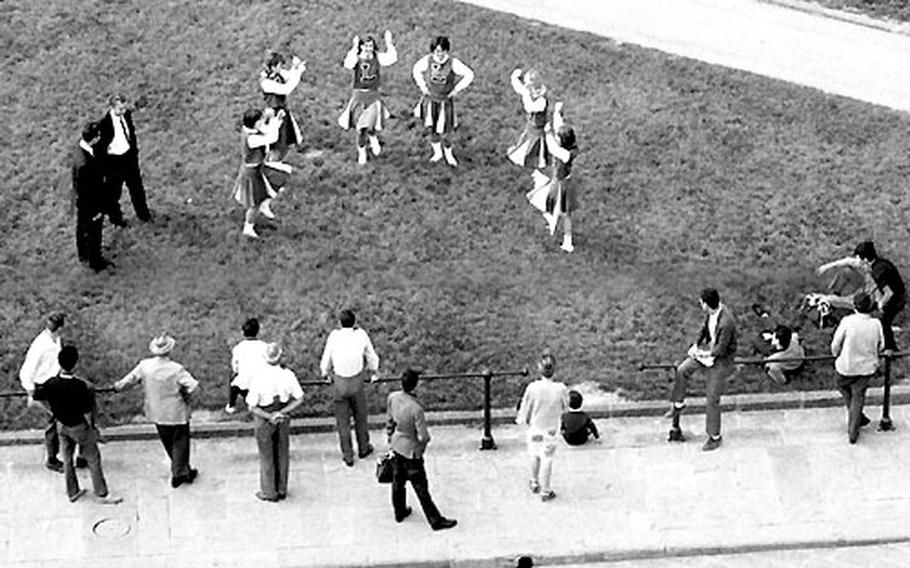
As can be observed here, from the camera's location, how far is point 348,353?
2447cm

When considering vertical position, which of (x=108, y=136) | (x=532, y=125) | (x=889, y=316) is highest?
(x=532, y=125)

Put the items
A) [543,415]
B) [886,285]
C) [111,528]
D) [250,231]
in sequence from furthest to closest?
[250,231]
[886,285]
[111,528]
[543,415]

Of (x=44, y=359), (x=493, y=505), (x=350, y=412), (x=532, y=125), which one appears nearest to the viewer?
(x=44, y=359)

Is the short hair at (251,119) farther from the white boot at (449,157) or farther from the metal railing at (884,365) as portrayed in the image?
the metal railing at (884,365)

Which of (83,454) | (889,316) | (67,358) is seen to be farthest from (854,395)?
(67,358)

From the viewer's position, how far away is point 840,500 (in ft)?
81.5

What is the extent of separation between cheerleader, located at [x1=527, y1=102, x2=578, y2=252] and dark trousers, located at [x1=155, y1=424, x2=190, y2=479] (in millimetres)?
6620

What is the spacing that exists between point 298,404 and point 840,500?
6.44 metres

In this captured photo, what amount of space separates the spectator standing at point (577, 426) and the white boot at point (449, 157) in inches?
244

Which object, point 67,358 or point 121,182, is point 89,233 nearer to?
point 121,182

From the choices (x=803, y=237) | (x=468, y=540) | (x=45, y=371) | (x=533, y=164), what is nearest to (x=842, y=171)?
(x=803, y=237)

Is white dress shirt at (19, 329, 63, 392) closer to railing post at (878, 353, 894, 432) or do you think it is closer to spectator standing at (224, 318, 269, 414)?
spectator standing at (224, 318, 269, 414)

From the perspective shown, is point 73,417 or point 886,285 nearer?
point 73,417

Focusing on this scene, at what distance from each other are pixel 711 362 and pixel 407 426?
13.1 feet
